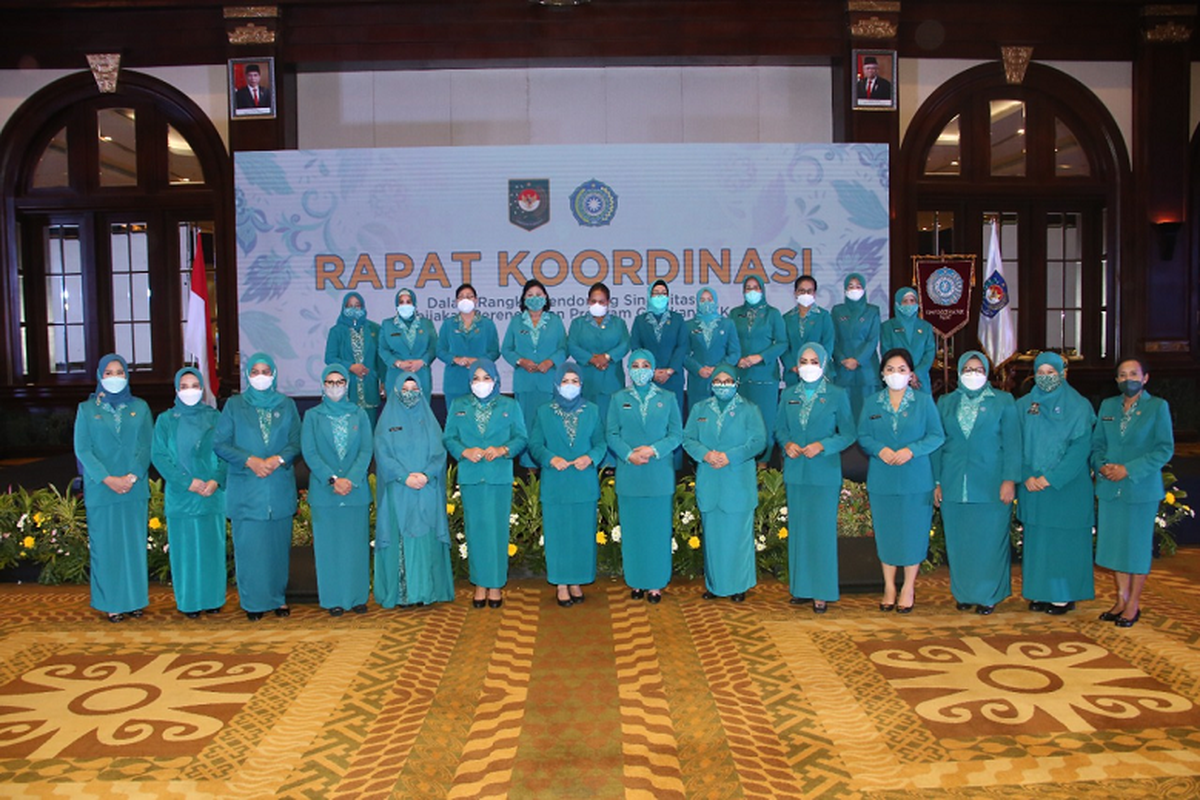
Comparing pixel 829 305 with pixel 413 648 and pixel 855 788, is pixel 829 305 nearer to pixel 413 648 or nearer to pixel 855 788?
pixel 413 648

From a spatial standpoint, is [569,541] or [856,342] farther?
[856,342]

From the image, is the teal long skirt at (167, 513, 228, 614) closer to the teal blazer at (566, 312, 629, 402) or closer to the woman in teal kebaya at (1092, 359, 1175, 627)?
the teal blazer at (566, 312, 629, 402)

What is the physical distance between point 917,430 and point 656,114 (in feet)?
18.0

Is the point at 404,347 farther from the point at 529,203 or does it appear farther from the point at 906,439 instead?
the point at 906,439

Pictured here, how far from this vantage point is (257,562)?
14.6 ft

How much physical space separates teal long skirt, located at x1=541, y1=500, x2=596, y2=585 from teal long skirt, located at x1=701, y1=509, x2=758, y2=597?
0.60m

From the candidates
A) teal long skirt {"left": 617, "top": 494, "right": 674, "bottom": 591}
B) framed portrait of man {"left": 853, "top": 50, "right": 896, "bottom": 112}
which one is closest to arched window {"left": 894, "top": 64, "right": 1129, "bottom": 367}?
framed portrait of man {"left": 853, "top": 50, "right": 896, "bottom": 112}

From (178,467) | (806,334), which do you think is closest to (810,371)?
(806,334)

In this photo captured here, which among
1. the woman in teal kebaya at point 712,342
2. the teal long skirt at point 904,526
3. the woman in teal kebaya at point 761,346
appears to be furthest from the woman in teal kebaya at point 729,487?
the woman in teal kebaya at point 761,346

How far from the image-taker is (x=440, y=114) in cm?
887

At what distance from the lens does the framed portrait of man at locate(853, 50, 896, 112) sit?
8383mm

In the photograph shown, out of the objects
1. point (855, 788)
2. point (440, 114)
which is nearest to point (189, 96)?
point (440, 114)

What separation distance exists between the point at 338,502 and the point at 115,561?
111cm

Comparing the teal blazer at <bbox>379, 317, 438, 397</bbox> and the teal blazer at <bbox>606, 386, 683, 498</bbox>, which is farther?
the teal blazer at <bbox>379, 317, 438, 397</bbox>
